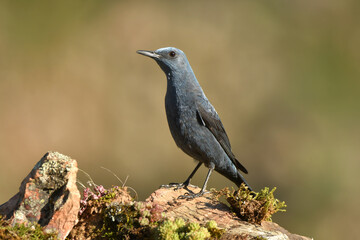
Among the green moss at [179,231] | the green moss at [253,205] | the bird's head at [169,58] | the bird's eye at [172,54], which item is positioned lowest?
the green moss at [179,231]

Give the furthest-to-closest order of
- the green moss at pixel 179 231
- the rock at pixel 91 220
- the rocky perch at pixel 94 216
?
the rock at pixel 91 220 → the rocky perch at pixel 94 216 → the green moss at pixel 179 231

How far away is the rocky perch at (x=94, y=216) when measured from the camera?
3979 millimetres

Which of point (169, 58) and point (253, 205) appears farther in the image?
point (169, 58)

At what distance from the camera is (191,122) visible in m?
6.18

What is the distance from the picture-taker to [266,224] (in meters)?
4.82

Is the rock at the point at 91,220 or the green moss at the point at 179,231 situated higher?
the green moss at the point at 179,231

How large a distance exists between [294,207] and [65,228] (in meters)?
7.48

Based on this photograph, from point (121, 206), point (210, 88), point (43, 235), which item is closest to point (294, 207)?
point (210, 88)

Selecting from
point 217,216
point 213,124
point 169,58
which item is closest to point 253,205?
point 217,216

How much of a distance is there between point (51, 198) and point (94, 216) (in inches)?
21.8

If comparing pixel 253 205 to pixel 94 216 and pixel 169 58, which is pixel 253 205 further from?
pixel 169 58

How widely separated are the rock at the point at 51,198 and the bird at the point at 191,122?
6.86 ft

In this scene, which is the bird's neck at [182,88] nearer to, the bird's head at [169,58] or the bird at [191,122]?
the bird at [191,122]

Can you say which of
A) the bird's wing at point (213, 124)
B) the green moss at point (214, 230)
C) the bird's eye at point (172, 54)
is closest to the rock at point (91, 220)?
the green moss at point (214, 230)
